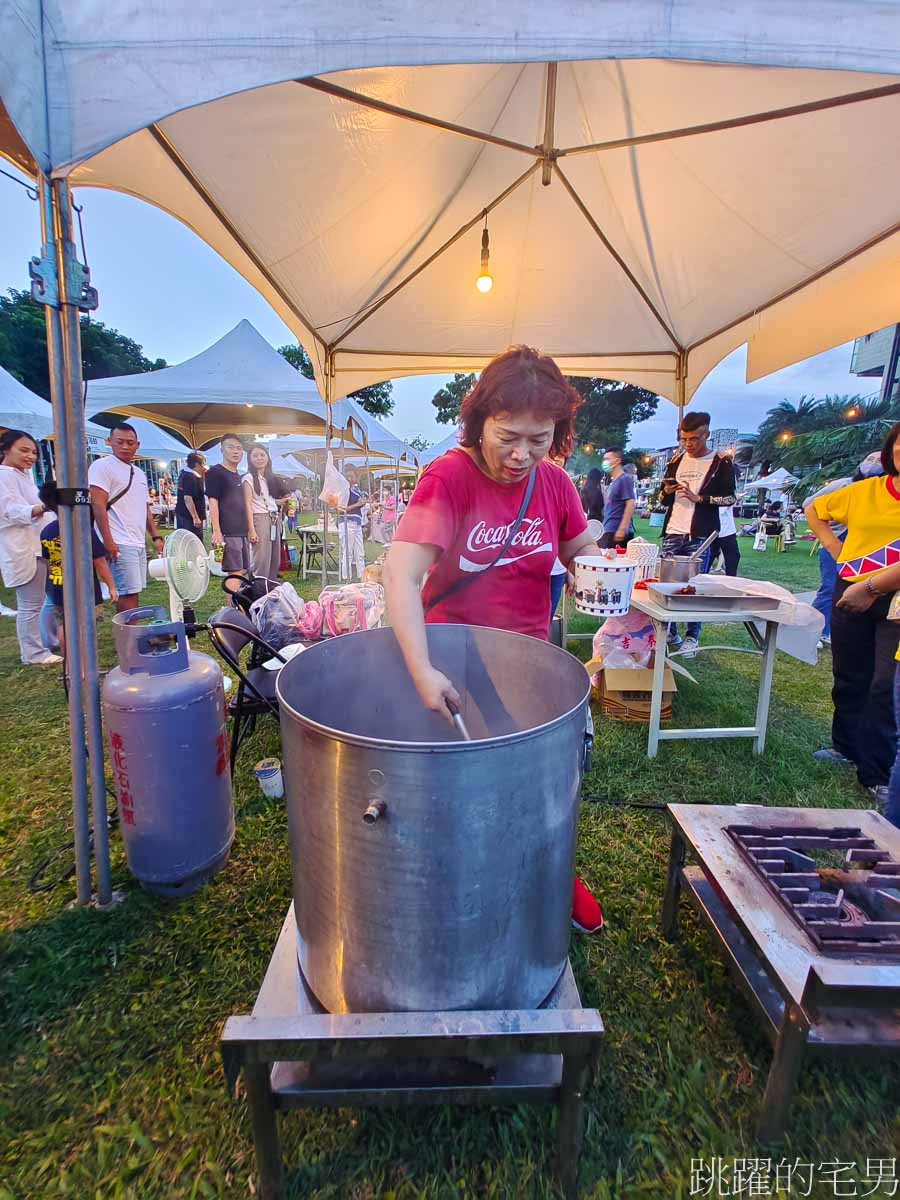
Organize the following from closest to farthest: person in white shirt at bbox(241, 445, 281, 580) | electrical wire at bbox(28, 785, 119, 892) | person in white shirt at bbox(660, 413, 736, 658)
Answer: electrical wire at bbox(28, 785, 119, 892) < person in white shirt at bbox(660, 413, 736, 658) < person in white shirt at bbox(241, 445, 281, 580)

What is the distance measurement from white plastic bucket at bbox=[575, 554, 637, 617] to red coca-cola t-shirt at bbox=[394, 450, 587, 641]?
0.51m

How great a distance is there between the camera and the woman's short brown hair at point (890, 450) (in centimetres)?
242

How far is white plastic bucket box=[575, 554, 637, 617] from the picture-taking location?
7.24 feet

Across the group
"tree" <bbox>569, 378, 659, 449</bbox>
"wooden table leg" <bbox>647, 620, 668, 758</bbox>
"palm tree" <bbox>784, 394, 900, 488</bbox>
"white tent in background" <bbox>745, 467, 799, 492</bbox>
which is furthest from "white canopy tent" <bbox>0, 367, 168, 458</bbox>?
"white tent in background" <bbox>745, 467, 799, 492</bbox>

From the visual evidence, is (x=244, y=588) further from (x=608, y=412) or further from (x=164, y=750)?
(x=608, y=412)

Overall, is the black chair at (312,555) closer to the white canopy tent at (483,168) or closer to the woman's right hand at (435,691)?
the white canopy tent at (483,168)

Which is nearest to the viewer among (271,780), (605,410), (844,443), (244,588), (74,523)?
(74,523)

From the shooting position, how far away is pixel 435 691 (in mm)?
1088

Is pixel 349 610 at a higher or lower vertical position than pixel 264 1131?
higher

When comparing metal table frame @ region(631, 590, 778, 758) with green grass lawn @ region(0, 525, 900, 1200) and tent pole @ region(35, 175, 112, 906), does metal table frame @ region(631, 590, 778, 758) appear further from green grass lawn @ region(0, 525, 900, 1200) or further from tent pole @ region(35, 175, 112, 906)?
tent pole @ region(35, 175, 112, 906)

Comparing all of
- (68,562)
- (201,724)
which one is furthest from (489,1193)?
(68,562)

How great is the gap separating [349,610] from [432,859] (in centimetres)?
230

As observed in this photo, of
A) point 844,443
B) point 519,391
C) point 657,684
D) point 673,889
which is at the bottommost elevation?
point 673,889

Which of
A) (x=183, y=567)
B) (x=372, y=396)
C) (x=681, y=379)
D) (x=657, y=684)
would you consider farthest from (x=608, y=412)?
(x=183, y=567)
